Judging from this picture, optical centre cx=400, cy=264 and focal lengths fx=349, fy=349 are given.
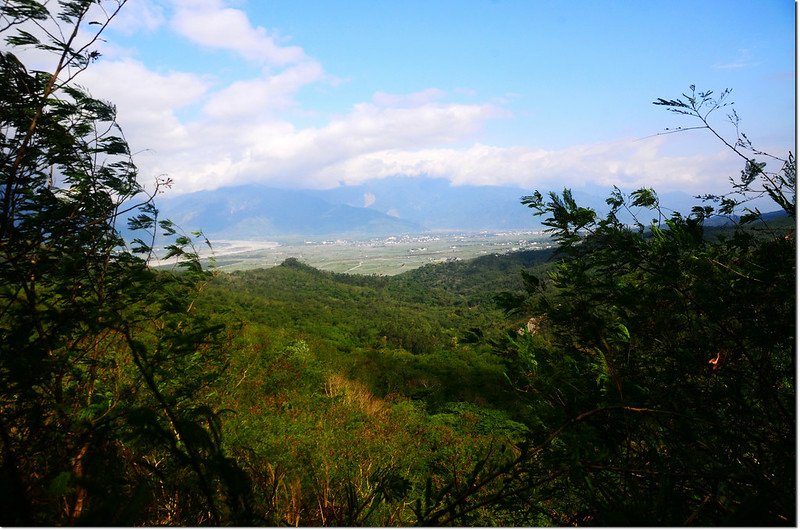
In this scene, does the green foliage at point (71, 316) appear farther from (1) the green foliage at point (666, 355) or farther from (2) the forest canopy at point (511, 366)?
(1) the green foliage at point (666, 355)

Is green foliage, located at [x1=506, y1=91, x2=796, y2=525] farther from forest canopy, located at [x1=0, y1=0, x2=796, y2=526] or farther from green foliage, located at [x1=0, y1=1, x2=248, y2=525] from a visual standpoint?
green foliage, located at [x1=0, y1=1, x2=248, y2=525]

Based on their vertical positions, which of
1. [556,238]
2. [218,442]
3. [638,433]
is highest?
[556,238]

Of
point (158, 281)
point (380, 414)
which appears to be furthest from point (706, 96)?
point (380, 414)

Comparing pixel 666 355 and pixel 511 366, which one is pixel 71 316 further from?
pixel 666 355

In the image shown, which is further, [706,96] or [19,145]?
[706,96]

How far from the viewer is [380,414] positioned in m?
10.0

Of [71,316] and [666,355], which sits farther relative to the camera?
[666,355]

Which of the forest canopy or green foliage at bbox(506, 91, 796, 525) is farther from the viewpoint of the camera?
green foliage at bbox(506, 91, 796, 525)

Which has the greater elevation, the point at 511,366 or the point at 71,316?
the point at 71,316

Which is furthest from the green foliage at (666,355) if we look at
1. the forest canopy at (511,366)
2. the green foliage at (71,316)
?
the green foliage at (71,316)

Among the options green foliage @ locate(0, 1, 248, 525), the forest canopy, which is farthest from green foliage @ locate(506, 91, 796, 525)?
green foliage @ locate(0, 1, 248, 525)

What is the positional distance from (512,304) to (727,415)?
1.13 m

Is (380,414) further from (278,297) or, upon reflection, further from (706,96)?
(278,297)

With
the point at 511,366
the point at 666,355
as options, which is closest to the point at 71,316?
the point at 511,366
